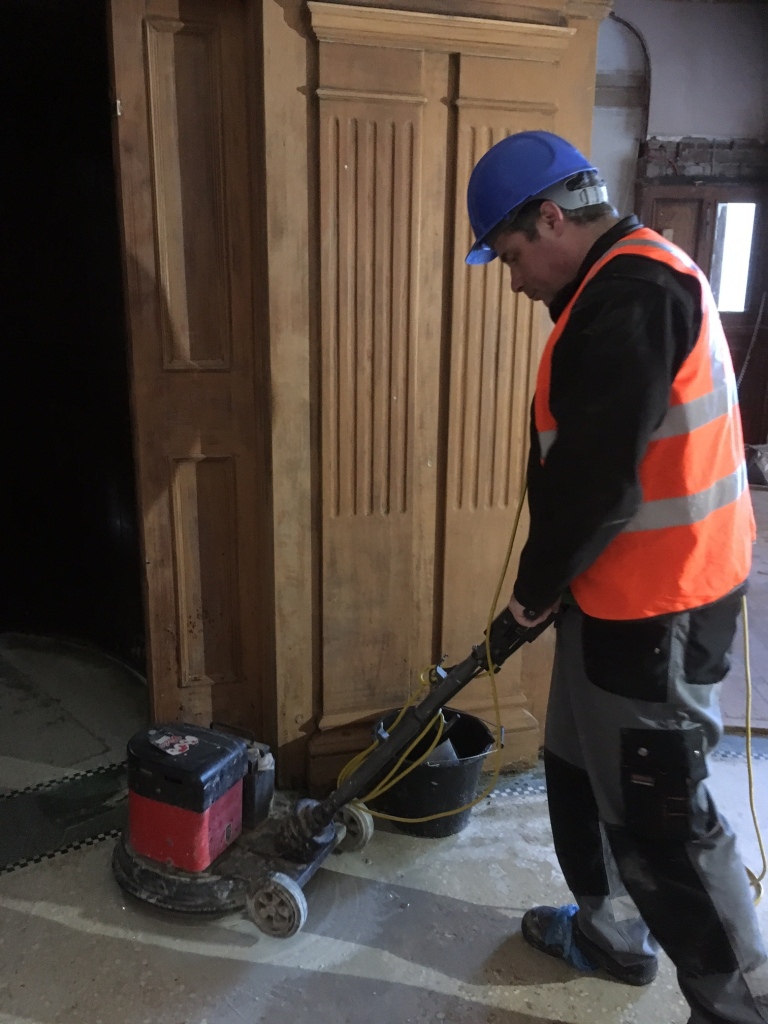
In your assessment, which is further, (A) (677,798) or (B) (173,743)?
(B) (173,743)

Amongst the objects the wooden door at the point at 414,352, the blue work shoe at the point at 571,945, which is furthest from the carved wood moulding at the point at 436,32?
the blue work shoe at the point at 571,945

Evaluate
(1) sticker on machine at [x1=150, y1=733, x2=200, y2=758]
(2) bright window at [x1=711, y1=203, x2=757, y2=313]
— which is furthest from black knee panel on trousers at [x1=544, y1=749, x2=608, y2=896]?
(2) bright window at [x1=711, y1=203, x2=757, y2=313]

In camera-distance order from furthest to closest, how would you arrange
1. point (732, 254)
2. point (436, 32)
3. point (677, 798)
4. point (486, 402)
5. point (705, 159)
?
point (732, 254), point (705, 159), point (486, 402), point (436, 32), point (677, 798)

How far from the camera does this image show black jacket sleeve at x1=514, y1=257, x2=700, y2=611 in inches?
48.6

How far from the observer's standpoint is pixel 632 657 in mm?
1377

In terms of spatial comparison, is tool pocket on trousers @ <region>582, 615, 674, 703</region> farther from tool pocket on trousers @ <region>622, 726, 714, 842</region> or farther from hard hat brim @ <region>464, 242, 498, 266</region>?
hard hat brim @ <region>464, 242, 498, 266</region>

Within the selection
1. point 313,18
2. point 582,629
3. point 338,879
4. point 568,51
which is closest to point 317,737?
point 338,879

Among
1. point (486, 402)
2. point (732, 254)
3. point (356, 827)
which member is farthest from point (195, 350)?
point (732, 254)

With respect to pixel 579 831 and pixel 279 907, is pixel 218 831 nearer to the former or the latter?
pixel 279 907

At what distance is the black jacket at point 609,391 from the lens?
1233mm

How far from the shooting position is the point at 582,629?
1.48m

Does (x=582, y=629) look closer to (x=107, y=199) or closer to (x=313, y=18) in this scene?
(x=313, y=18)

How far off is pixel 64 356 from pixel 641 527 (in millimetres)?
2382

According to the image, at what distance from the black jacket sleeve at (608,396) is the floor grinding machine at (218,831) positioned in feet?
1.89
